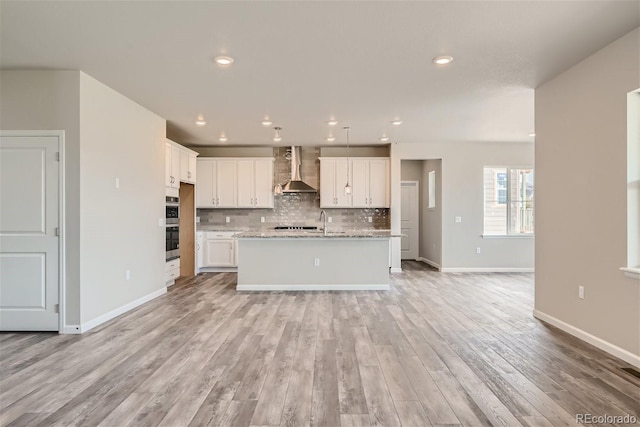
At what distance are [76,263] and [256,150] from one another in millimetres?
4914

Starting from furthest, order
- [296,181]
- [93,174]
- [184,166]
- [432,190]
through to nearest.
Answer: [432,190] → [296,181] → [184,166] → [93,174]

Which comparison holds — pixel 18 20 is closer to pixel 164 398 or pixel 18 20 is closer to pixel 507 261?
pixel 164 398

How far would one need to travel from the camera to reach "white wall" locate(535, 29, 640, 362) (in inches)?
114

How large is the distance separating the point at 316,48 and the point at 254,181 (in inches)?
190

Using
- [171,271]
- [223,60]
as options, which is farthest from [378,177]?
[223,60]

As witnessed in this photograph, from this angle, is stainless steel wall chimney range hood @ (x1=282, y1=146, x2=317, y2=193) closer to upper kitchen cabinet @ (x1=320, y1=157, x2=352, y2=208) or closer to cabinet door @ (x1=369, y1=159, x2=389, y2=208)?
upper kitchen cabinet @ (x1=320, y1=157, x2=352, y2=208)

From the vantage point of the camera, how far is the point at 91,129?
12.3 feet

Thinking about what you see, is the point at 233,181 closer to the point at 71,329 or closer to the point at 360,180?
the point at 360,180

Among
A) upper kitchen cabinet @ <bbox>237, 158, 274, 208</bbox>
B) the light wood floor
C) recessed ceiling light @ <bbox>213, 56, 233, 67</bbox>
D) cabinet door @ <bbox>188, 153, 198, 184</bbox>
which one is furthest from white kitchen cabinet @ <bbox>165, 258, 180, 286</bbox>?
recessed ceiling light @ <bbox>213, 56, 233, 67</bbox>

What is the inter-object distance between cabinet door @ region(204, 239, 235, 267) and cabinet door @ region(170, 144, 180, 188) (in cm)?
158

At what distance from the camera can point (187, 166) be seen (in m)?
6.63

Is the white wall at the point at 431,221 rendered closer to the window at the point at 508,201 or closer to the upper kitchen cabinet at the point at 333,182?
the window at the point at 508,201

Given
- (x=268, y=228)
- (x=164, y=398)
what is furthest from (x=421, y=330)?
(x=268, y=228)

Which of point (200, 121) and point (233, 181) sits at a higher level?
point (200, 121)
